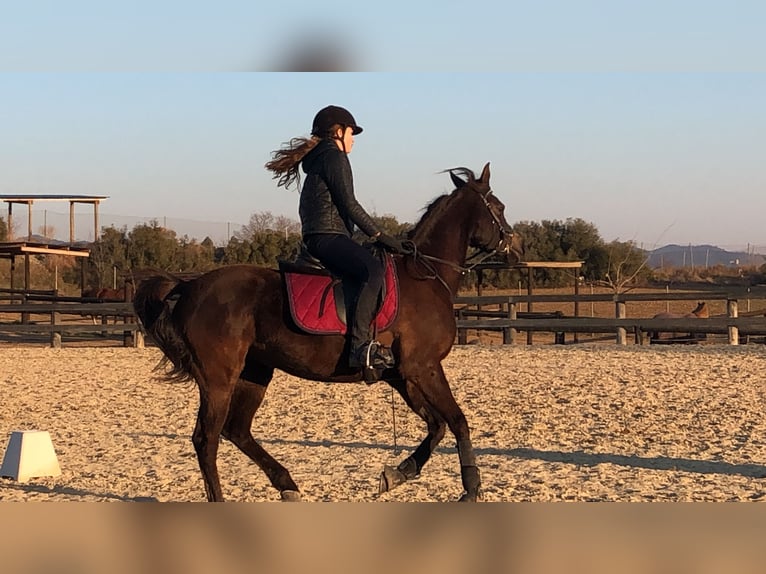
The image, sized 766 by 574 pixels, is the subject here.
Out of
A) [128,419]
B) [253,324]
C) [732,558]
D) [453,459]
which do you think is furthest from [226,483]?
[732,558]

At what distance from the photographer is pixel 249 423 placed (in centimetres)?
584

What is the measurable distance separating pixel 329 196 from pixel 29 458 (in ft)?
10.1

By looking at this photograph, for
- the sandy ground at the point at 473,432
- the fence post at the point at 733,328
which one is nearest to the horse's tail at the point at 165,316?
the sandy ground at the point at 473,432

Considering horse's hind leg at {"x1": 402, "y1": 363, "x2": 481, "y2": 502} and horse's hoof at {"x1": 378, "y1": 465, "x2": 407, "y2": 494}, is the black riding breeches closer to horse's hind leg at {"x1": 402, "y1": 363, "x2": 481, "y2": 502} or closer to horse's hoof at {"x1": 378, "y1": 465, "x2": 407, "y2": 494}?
horse's hind leg at {"x1": 402, "y1": 363, "x2": 481, "y2": 502}

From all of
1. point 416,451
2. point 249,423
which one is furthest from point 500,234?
point 249,423

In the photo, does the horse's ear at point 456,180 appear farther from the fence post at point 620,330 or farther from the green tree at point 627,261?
the green tree at point 627,261

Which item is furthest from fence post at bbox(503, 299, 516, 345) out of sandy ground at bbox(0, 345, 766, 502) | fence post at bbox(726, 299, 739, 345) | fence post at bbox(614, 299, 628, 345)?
fence post at bbox(726, 299, 739, 345)

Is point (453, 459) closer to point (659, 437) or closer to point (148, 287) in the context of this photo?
point (659, 437)

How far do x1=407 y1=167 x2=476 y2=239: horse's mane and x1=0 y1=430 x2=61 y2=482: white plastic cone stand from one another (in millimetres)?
3129

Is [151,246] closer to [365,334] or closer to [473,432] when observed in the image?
[473,432]

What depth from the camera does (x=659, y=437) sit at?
315 inches

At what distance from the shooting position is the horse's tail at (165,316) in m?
5.59

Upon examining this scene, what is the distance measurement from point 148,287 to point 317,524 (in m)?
4.64

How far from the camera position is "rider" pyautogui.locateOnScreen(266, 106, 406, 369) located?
212 inches
